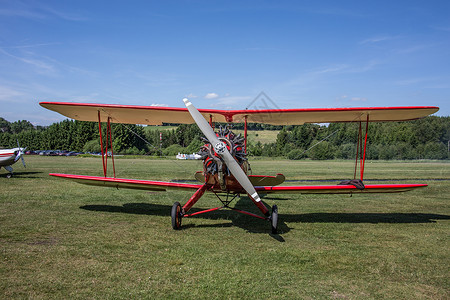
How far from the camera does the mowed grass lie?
13.0 ft

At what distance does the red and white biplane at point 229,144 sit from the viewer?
20.5ft

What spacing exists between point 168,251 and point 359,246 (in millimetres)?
3546

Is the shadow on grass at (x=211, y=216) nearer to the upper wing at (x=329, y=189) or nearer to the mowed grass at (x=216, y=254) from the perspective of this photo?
the mowed grass at (x=216, y=254)

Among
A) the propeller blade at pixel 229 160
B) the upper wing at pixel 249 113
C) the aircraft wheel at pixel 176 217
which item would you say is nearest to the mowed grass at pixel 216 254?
the aircraft wheel at pixel 176 217

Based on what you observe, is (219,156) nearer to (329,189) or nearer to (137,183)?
(137,183)

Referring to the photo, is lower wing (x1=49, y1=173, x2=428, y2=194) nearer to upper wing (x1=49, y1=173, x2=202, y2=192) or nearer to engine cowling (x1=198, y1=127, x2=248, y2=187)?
upper wing (x1=49, y1=173, x2=202, y2=192)

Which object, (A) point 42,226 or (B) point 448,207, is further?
(B) point 448,207

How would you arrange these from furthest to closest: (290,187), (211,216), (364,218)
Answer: (364,218)
(211,216)
(290,187)

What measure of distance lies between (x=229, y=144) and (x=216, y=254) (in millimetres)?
2092

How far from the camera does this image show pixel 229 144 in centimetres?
623

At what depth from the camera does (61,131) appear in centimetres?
8262

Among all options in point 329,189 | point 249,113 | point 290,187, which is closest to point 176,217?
point 290,187

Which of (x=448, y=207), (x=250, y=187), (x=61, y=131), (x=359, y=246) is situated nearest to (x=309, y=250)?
(x=359, y=246)

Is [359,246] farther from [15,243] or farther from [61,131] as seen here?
[61,131]
